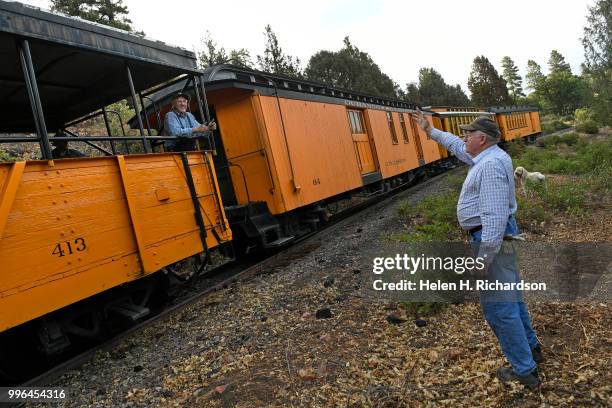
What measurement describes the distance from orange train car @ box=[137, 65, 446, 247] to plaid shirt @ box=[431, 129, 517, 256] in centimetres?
472

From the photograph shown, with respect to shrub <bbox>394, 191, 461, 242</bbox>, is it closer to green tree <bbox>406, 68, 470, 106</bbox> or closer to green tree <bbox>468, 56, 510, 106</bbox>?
green tree <bbox>406, 68, 470, 106</bbox>

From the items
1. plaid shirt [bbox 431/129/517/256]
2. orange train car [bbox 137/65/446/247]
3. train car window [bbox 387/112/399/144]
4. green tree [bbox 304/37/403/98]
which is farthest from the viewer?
green tree [bbox 304/37/403/98]

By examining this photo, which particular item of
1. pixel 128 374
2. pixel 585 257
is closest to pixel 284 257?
pixel 128 374

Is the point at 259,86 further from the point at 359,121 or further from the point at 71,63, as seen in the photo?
the point at 359,121

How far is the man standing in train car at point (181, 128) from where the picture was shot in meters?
5.52

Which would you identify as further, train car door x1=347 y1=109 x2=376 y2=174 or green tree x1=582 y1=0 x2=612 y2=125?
green tree x1=582 y1=0 x2=612 y2=125

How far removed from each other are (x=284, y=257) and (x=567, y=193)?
545cm

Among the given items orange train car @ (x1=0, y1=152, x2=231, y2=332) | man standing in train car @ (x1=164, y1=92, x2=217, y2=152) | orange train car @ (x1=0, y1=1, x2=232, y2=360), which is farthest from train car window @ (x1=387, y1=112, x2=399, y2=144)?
orange train car @ (x1=0, y1=152, x2=231, y2=332)

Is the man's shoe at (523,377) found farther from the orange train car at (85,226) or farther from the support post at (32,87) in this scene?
the support post at (32,87)

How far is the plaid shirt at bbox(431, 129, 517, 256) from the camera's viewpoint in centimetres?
277

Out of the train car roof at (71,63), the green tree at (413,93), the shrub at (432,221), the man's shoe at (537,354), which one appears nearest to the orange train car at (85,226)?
the train car roof at (71,63)

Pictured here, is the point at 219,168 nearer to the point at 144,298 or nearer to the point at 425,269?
the point at 144,298

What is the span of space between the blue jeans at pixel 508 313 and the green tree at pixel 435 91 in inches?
2481

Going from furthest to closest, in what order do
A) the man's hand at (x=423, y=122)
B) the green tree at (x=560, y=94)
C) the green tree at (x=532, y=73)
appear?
1. the green tree at (x=532, y=73)
2. the green tree at (x=560, y=94)
3. the man's hand at (x=423, y=122)
